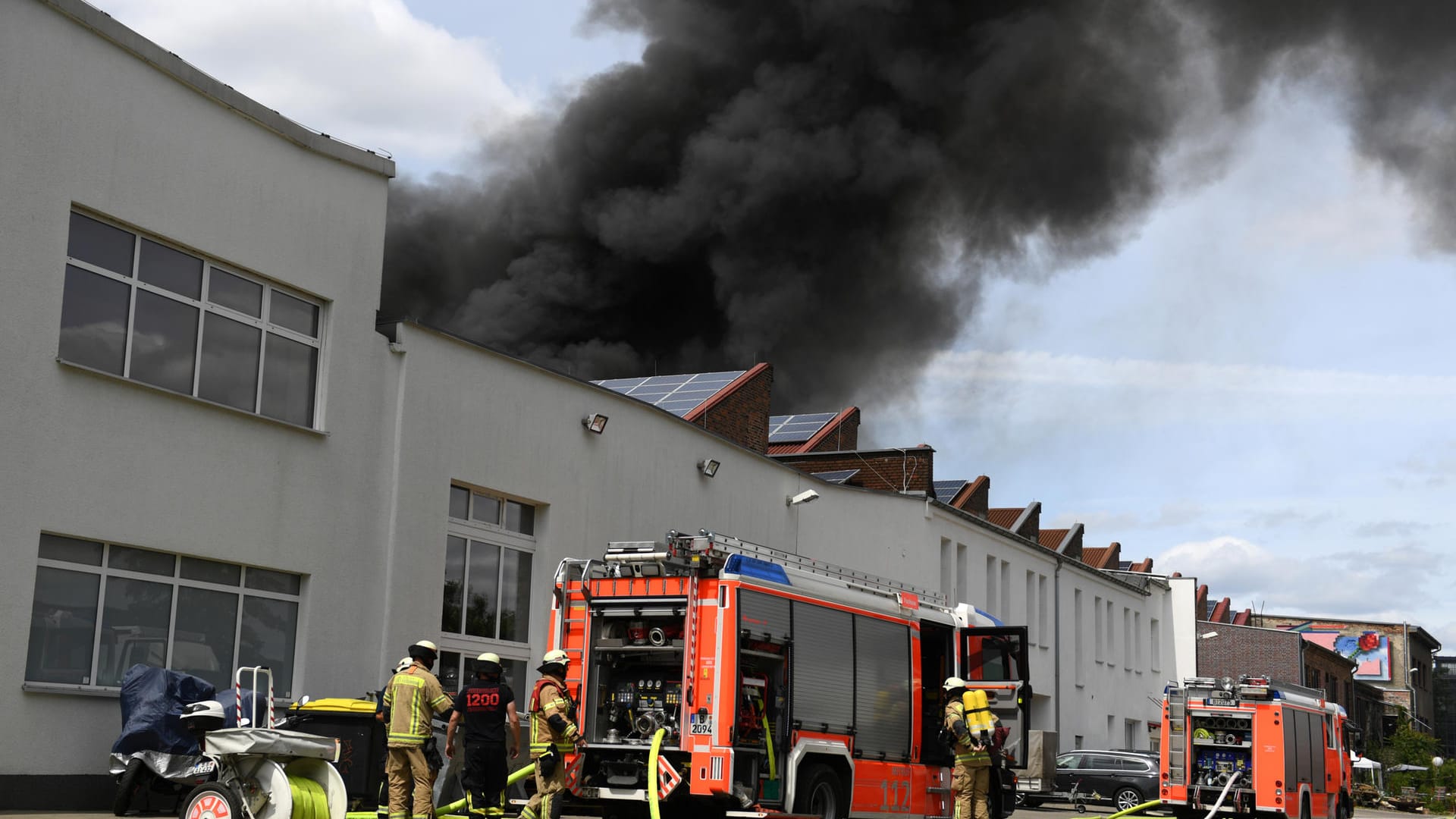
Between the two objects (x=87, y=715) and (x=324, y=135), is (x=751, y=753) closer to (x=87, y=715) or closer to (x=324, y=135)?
(x=87, y=715)

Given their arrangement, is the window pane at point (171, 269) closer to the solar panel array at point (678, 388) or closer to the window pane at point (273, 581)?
the window pane at point (273, 581)

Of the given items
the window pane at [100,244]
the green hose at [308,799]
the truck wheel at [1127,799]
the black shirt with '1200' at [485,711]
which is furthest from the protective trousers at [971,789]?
the truck wheel at [1127,799]

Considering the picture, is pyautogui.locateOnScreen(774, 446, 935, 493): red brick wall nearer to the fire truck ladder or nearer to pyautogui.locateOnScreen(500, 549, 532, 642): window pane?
pyautogui.locateOnScreen(500, 549, 532, 642): window pane

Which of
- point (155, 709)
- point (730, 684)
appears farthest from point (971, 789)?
point (155, 709)

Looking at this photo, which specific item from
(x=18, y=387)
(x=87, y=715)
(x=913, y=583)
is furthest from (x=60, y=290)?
(x=913, y=583)

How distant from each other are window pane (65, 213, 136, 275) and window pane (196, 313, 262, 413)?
3.87 ft

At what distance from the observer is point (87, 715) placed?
44.5 ft

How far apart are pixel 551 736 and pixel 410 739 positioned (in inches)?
49.0

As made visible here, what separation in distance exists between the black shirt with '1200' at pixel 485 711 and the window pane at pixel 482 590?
608 cm

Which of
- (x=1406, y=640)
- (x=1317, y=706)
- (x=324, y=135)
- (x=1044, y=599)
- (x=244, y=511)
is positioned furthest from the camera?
(x=1406, y=640)

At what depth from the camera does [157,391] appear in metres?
14.4

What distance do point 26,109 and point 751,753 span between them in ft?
29.7

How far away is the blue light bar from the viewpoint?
1357 cm

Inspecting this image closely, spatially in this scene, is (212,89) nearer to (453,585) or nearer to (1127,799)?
(453,585)
